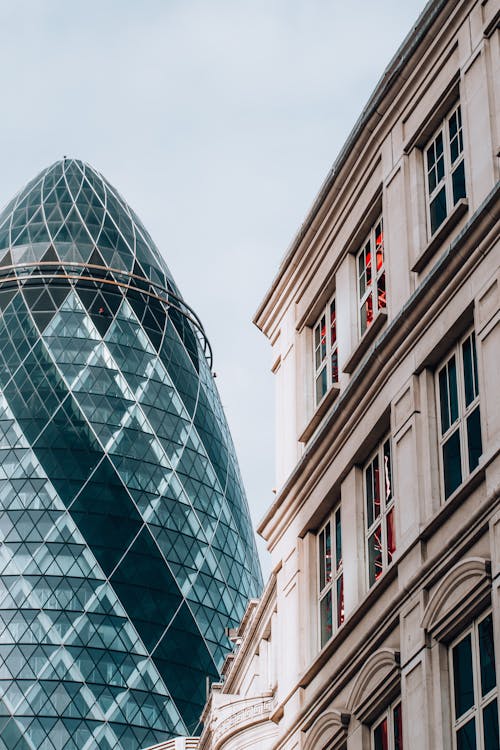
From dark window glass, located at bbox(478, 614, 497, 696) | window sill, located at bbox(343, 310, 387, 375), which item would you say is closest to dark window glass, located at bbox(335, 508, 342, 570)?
window sill, located at bbox(343, 310, 387, 375)

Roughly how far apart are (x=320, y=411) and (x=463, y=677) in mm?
7663

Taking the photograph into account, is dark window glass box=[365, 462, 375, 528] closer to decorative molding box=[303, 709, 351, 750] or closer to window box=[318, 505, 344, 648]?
window box=[318, 505, 344, 648]

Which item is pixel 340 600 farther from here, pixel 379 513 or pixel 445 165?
pixel 445 165

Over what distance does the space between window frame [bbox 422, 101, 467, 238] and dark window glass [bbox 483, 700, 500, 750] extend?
669 centimetres

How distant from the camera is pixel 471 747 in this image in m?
17.9

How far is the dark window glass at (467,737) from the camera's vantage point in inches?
706

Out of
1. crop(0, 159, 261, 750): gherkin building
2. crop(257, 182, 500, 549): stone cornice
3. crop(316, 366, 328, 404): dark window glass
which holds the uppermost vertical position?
crop(0, 159, 261, 750): gherkin building

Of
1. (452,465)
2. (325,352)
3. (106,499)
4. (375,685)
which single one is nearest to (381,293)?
(325,352)

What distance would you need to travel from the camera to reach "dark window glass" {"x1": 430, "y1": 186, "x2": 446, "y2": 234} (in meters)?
22.4

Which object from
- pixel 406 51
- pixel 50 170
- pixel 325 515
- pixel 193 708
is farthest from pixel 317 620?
pixel 50 170

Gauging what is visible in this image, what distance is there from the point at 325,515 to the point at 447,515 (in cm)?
555

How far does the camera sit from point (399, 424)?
71.6ft

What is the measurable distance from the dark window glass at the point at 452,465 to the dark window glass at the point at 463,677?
2060 millimetres

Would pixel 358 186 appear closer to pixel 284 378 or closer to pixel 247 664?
pixel 284 378
